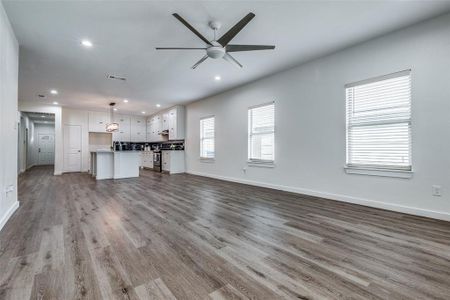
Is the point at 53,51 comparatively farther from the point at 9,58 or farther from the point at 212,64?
the point at 212,64

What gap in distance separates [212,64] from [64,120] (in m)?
7.55

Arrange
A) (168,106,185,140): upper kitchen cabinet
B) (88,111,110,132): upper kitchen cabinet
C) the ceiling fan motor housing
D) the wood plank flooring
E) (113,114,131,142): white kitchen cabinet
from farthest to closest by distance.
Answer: (113,114,131,142): white kitchen cabinet, (88,111,110,132): upper kitchen cabinet, (168,106,185,140): upper kitchen cabinet, the ceiling fan motor housing, the wood plank flooring

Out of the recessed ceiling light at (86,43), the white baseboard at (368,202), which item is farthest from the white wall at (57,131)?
the white baseboard at (368,202)

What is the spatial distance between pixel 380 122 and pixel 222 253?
10.8ft

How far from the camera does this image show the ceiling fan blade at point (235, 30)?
2.41 m

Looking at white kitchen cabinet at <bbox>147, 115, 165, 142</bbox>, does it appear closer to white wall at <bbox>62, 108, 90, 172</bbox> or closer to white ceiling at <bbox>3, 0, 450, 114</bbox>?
white wall at <bbox>62, 108, 90, 172</bbox>

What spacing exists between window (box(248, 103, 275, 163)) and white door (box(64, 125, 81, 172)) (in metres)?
7.54

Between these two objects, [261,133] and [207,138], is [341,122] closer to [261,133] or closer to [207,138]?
[261,133]

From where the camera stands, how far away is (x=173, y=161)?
812cm

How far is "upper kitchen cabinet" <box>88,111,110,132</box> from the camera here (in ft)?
29.9

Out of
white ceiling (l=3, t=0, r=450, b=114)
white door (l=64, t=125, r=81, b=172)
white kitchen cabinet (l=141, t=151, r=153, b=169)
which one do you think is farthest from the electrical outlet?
white door (l=64, t=125, r=81, b=172)

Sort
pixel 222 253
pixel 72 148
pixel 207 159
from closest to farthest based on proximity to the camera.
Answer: pixel 222 253, pixel 207 159, pixel 72 148

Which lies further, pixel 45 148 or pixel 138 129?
pixel 45 148

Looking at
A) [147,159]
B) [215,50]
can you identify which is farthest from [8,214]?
[147,159]
